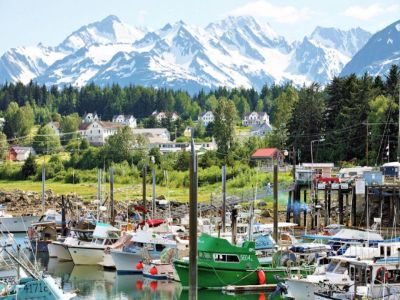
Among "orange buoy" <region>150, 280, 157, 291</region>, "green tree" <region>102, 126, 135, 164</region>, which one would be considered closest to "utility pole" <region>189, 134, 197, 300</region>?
"orange buoy" <region>150, 280, 157, 291</region>

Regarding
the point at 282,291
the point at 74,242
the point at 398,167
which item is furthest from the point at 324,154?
the point at 282,291

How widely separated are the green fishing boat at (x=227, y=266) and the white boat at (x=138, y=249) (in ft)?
Answer: 32.2

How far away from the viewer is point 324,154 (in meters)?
134

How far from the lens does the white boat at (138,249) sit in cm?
7038

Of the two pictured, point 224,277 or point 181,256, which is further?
point 181,256

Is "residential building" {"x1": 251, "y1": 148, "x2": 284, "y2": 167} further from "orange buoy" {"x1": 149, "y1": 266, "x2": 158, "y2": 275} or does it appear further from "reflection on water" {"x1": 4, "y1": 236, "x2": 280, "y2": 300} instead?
"orange buoy" {"x1": 149, "y1": 266, "x2": 158, "y2": 275}

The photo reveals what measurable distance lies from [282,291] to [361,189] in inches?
1371

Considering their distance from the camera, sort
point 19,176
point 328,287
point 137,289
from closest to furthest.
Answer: point 328,287
point 137,289
point 19,176

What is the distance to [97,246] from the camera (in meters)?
76.9

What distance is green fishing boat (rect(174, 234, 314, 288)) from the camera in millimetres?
59938

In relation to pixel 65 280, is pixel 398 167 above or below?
above

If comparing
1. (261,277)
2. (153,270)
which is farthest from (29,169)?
(261,277)

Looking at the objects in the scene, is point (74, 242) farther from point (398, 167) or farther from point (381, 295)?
point (381, 295)

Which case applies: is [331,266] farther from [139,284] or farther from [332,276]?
[139,284]
